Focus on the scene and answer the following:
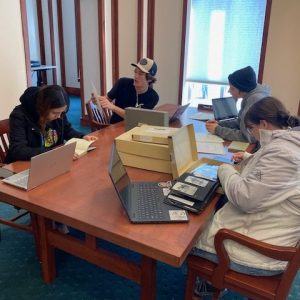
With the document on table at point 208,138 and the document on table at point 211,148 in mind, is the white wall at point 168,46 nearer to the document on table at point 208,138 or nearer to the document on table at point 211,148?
the document on table at point 208,138

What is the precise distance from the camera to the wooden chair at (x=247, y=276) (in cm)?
110

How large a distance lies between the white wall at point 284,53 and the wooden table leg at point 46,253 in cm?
315

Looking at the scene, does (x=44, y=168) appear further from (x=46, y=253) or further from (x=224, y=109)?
(x=224, y=109)

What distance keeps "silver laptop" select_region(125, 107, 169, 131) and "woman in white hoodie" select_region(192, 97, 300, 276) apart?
752 millimetres

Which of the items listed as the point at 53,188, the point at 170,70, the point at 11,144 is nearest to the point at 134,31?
the point at 170,70

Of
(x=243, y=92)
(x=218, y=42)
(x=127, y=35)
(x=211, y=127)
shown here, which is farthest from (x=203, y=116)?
(x=127, y=35)

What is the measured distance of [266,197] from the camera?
3.67 ft

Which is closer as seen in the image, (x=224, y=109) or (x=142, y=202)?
(x=142, y=202)

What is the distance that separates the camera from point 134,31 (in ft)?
14.0

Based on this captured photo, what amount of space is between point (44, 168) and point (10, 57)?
200cm

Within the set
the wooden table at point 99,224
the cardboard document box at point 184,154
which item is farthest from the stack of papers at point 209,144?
the wooden table at point 99,224

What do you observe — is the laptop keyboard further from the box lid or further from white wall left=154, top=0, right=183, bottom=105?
white wall left=154, top=0, right=183, bottom=105

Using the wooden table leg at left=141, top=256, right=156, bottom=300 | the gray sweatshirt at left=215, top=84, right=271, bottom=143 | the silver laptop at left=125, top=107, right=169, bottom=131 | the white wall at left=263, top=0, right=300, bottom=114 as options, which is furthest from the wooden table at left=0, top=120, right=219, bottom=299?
the white wall at left=263, top=0, right=300, bottom=114

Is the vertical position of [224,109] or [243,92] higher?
[243,92]
